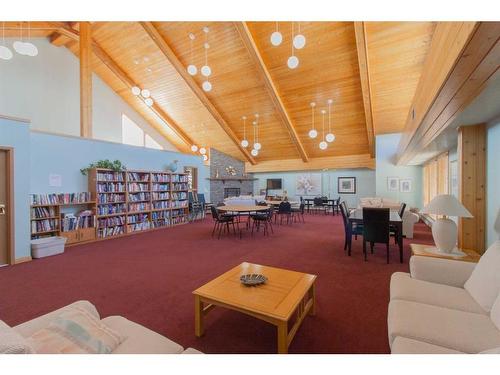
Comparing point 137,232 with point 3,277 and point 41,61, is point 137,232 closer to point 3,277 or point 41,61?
point 3,277

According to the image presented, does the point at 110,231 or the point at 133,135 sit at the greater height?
the point at 133,135

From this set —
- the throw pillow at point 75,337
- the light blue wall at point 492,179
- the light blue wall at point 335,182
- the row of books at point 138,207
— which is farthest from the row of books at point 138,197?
the light blue wall at point 335,182

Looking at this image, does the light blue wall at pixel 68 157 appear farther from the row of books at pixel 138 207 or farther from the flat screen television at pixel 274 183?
the flat screen television at pixel 274 183

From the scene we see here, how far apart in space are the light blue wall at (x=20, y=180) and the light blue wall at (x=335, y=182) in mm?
10189

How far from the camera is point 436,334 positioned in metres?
1.38

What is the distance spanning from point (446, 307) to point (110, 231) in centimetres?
655

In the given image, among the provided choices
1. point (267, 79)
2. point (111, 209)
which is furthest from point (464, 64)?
point (111, 209)

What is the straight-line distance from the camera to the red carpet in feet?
6.54

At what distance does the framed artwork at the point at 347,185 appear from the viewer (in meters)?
11.4

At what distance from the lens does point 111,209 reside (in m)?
6.13

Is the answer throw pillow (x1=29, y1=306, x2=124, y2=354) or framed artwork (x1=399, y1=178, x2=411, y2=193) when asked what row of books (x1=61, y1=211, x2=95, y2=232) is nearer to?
throw pillow (x1=29, y1=306, x2=124, y2=354)

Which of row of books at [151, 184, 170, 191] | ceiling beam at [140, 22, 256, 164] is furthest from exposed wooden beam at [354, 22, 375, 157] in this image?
row of books at [151, 184, 170, 191]

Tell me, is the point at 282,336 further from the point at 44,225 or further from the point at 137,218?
the point at 137,218
